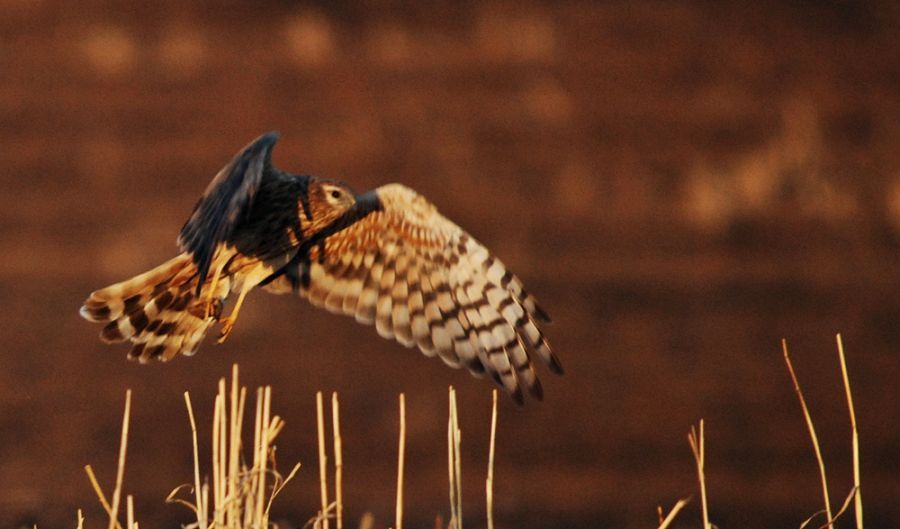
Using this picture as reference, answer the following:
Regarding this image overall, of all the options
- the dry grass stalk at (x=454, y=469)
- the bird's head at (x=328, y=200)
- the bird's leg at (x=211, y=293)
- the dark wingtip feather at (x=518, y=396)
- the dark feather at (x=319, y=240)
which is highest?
the bird's head at (x=328, y=200)

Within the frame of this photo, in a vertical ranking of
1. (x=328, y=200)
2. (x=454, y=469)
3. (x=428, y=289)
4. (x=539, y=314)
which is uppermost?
(x=328, y=200)

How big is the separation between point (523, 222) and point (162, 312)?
263 centimetres

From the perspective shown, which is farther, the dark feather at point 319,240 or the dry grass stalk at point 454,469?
the dark feather at point 319,240

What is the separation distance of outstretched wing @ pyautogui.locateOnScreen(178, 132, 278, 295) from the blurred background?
2.58m

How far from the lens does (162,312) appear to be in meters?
5.57

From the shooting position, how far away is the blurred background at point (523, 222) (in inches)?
306

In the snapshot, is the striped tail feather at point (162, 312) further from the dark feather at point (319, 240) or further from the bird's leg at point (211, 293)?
the dark feather at point (319, 240)

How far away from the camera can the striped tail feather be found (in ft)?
18.1

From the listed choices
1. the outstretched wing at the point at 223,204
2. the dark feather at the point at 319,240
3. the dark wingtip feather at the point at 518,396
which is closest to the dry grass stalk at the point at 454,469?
the outstretched wing at the point at 223,204

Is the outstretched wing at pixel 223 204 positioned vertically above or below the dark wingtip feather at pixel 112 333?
above

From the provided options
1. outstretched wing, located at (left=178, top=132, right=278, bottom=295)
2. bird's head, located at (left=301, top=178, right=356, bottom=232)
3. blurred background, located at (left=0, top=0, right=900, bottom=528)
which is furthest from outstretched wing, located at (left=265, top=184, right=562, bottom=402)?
blurred background, located at (left=0, top=0, right=900, bottom=528)

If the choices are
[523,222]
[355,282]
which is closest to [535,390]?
[355,282]

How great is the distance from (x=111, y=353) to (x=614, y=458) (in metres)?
2.24

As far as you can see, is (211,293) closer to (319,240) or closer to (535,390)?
(319,240)
